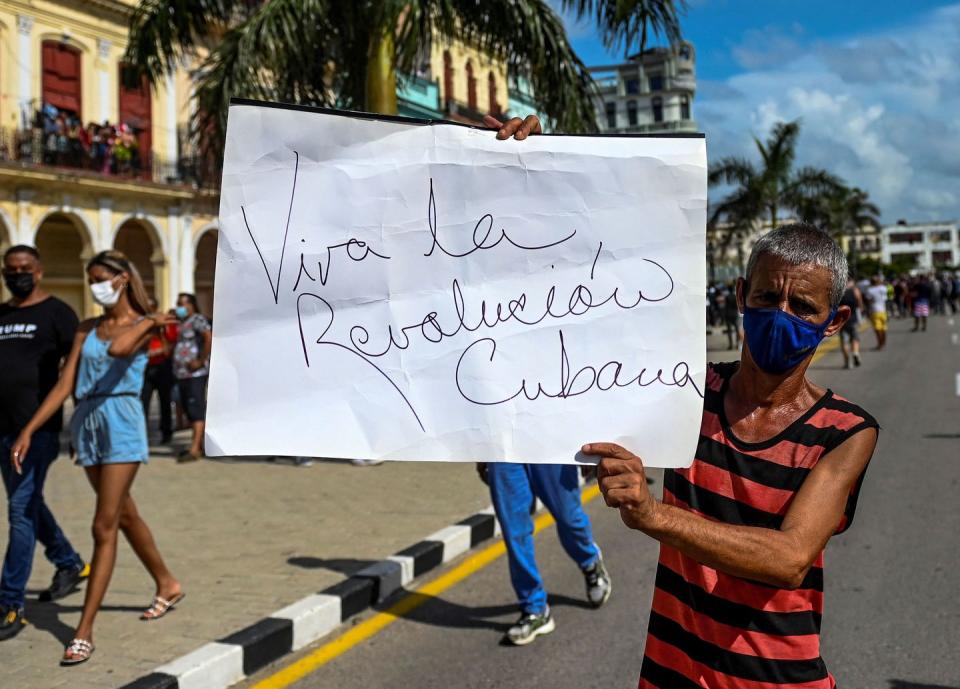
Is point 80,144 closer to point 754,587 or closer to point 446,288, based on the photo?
point 446,288

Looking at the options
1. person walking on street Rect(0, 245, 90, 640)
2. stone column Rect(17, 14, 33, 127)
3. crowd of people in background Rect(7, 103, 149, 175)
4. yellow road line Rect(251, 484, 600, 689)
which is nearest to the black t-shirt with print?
person walking on street Rect(0, 245, 90, 640)

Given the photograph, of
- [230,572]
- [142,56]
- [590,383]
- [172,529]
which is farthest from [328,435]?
[142,56]

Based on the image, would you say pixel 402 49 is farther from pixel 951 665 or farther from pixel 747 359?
pixel 747 359

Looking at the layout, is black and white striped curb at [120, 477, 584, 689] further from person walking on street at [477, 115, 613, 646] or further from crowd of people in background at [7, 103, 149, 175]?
crowd of people in background at [7, 103, 149, 175]

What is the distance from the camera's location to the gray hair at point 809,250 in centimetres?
187

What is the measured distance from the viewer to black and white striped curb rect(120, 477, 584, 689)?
397cm

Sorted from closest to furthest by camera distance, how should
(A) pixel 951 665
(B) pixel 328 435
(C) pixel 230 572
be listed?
1. (B) pixel 328 435
2. (A) pixel 951 665
3. (C) pixel 230 572

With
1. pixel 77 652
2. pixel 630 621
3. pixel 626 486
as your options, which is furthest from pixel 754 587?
pixel 77 652

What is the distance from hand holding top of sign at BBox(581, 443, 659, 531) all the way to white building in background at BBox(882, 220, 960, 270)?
163 m

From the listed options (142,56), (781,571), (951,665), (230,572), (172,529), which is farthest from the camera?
(142,56)

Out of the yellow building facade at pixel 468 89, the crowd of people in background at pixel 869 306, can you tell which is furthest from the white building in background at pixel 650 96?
the yellow building facade at pixel 468 89

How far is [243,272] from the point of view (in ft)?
6.84

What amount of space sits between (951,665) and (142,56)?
9.52 m

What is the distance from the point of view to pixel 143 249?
29.0 meters
